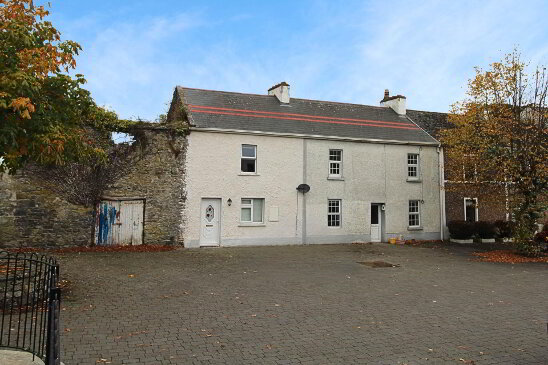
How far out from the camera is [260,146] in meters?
20.5

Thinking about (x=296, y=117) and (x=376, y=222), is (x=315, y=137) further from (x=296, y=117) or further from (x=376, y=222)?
(x=376, y=222)

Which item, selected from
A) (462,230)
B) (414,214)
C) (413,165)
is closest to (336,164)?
(413,165)

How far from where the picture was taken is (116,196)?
18203mm

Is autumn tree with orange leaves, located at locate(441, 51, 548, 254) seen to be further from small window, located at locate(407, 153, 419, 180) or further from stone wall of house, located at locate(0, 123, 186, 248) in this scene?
stone wall of house, located at locate(0, 123, 186, 248)

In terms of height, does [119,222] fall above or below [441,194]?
below

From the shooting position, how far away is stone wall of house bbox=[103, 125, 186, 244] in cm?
1861

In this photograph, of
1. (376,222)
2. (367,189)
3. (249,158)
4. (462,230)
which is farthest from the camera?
(462,230)

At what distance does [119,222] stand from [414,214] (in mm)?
16153

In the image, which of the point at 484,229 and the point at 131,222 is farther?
the point at 484,229

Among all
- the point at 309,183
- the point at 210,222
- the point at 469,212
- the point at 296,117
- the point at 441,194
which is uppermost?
the point at 296,117

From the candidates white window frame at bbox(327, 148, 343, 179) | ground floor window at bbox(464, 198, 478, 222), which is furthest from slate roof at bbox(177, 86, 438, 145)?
ground floor window at bbox(464, 198, 478, 222)

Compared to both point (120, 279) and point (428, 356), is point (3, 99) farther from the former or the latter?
point (428, 356)

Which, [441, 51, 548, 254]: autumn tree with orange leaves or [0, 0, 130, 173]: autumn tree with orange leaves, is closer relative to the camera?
[0, 0, 130, 173]: autumn tree with orange leaves

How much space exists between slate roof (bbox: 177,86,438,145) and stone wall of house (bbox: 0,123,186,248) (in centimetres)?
219
